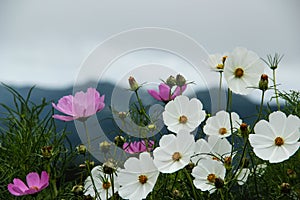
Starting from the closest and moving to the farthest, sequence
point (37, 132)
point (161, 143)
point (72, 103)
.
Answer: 1. point (161, 143)
2. point (72, 103)
3. point (37, 132)

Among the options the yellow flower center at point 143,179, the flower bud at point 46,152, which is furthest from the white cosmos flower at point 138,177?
the flower bud at point 46,152

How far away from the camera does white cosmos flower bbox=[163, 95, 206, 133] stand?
2.13 feet

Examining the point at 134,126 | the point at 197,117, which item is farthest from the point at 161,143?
the point at 134,126

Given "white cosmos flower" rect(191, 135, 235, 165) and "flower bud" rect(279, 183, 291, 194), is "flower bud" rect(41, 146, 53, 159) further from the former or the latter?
"flower bud" rect(279, 183, 291, 194)

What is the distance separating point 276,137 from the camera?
1.87 ft

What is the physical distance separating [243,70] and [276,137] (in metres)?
0.12

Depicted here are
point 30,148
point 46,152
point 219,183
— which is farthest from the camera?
point 30,148

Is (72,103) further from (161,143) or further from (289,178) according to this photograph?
(289,178)

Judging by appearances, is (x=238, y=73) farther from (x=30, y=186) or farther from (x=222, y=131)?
(x=30, y=186)

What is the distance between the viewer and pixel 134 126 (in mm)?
771

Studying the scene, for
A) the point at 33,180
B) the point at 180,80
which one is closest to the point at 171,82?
the point at 180,80

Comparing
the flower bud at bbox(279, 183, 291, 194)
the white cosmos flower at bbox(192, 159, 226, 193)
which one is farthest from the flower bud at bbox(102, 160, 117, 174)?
the flower bud at bbox(279, 183, 291, 194)

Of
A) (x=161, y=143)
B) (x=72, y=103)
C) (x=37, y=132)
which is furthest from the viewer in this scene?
(x=37, y=132)

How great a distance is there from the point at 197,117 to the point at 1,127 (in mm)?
384
